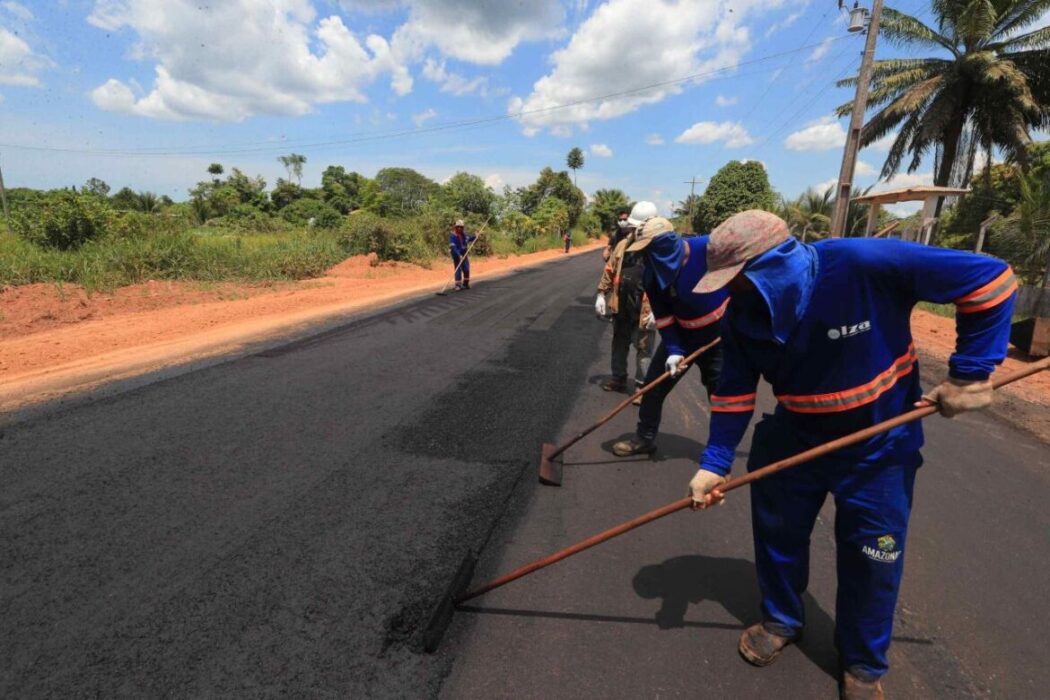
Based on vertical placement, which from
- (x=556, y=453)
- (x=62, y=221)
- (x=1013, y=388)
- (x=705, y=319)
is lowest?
(x=1013, y=388)

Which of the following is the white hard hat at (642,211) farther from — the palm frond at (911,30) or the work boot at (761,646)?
the palm frond at (911,30)

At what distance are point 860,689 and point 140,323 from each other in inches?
378

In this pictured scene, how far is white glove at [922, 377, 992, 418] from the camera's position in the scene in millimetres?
1540

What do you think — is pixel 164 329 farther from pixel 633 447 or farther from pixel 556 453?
pixel 633 447

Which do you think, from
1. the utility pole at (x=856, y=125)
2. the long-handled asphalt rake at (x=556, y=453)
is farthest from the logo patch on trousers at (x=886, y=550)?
the utility pole at (x=856, y=125)

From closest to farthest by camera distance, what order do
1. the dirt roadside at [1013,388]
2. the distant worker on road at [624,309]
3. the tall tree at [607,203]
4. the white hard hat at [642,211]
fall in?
the white hard hat at [642,211]
the dirt roadside at [1013,388]
the distant worker on road at [624,309]
the tall tree at [607,203]

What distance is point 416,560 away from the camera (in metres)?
2.46

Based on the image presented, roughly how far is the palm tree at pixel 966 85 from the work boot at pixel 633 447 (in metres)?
18.4

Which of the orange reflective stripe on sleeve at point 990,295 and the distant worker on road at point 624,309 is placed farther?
the distant worker on road at point 624,309

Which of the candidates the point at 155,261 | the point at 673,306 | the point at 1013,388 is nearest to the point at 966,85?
the point at 1013,388

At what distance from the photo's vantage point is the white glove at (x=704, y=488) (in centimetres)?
192

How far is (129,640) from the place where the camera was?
6.40ft

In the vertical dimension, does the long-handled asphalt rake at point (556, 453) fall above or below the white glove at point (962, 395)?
below

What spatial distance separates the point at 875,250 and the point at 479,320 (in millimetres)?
7310
